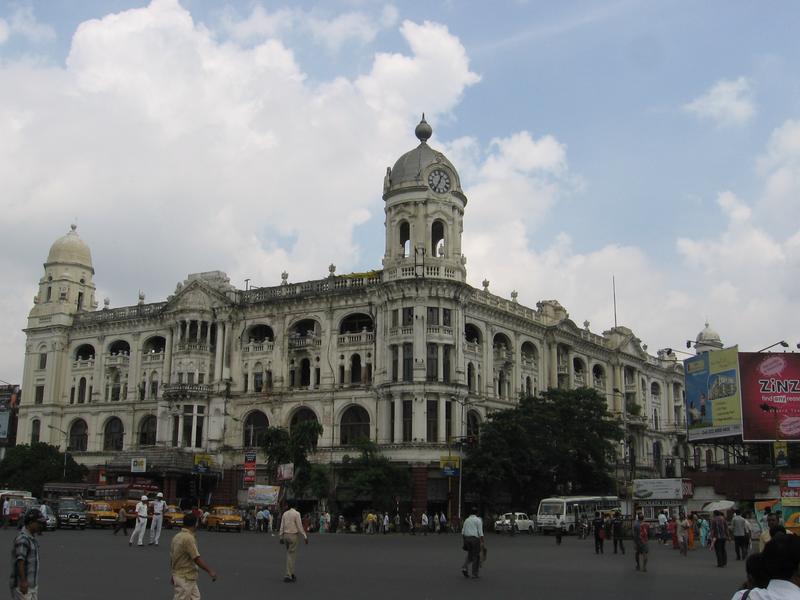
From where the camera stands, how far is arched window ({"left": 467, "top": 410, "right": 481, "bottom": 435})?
2719 inches

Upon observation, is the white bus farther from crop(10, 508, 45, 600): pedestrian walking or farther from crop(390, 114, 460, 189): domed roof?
crop(10, 508, 45, 600): pedestrian walking

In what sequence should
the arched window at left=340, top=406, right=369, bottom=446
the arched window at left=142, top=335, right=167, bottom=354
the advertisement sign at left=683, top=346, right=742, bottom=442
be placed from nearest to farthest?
the advertisement sign at left=683, top=346, right=742, bottom=442, the arched window at left=340, top=406, right=369, bottom=446, the arched window at left=142, top=335, right=167, bottom=354

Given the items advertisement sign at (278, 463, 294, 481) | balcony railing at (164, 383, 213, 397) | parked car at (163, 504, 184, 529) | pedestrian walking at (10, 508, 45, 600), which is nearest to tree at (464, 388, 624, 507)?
advertisement sign at (278, 463, 294, 481)

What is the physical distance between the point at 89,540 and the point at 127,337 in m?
45.0

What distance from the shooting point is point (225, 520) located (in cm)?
5278

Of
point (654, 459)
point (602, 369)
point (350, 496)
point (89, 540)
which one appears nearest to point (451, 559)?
point (89, 540)

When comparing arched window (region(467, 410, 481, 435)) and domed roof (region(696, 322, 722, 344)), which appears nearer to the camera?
arched window (region(467, 410, 481, 435))

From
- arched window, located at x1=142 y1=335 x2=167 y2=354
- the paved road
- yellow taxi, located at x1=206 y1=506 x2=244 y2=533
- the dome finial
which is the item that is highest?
the dome finial

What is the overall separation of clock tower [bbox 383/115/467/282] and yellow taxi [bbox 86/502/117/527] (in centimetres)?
2515

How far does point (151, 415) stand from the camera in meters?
77.6

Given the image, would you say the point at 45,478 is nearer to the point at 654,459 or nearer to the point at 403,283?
the point at 403,283

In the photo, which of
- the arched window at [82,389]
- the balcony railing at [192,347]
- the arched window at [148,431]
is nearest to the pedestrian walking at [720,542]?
the balcony railing at [192,347]

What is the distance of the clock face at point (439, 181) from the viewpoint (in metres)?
68.2

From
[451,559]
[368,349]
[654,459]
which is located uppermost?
[368,349]
